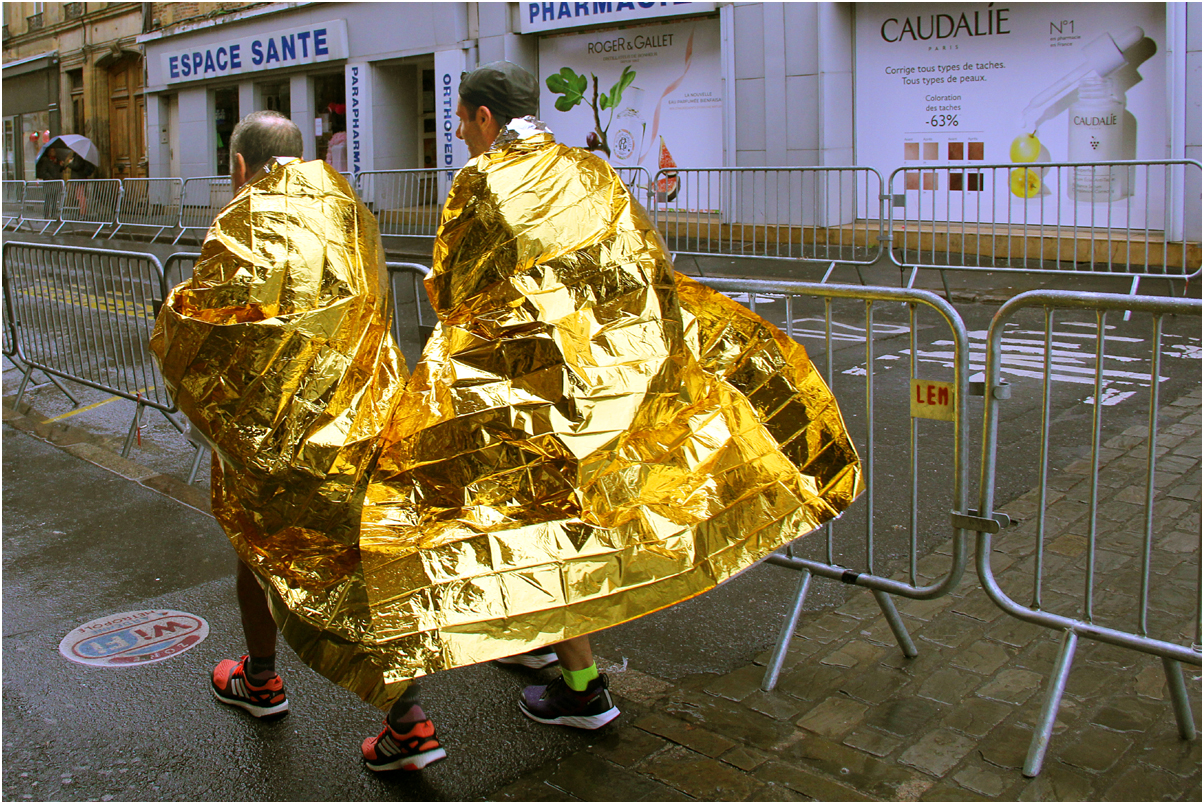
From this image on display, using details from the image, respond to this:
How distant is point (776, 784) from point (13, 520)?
4.19 m

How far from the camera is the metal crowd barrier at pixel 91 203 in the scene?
21.0 metres

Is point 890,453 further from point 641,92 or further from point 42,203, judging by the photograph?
point 42,203

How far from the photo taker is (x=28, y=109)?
33938 mm

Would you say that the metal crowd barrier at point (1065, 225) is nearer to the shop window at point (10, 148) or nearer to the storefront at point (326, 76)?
the storefront at point (326, 76)

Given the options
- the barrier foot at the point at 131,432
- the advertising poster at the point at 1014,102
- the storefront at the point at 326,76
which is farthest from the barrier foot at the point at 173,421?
the storefront at the point at 326,76

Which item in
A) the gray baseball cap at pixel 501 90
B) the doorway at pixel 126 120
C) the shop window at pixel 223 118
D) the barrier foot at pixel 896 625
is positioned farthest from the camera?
the doorway at pixel 126 120

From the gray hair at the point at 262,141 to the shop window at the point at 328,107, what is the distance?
1912cm

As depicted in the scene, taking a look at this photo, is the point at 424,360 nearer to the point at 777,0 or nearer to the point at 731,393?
the point at 731,393

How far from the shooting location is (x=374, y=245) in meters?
2.94

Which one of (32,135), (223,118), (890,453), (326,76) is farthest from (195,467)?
(32,135)

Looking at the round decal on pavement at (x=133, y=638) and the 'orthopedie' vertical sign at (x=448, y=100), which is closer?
the round decal on pavement at (x=133, y=638)

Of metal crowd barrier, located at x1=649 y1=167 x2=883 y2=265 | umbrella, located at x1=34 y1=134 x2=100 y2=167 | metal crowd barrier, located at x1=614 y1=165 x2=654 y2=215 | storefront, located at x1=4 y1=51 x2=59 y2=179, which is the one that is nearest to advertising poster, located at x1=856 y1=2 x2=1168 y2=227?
metal crowd barrier, located at x1=649 y1=167 x2=883 y2=265

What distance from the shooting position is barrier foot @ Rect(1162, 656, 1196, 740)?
2.91 metres

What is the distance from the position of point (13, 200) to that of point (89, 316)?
846 inches
